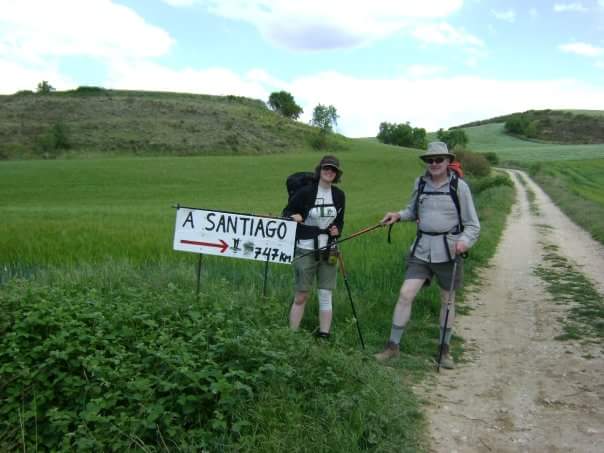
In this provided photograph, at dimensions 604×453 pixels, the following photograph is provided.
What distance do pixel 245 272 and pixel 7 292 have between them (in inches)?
121

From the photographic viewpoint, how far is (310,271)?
18.6 feet

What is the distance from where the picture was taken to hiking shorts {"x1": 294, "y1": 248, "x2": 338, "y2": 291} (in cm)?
563

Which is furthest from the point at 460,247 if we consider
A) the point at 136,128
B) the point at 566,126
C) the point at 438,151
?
the point at 566,126

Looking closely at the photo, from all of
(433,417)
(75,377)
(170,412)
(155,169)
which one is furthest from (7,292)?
(155,169)

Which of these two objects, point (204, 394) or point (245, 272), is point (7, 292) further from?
point (245, 272)

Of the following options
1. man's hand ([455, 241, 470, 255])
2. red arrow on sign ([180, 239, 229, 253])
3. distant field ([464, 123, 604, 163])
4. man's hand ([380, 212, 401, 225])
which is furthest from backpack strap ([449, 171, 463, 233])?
Answer: distant field ([464, 123, 604, 163])

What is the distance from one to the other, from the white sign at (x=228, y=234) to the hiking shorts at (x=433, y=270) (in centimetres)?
127

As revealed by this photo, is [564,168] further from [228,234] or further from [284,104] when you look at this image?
[284,104]

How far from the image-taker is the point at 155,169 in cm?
4256

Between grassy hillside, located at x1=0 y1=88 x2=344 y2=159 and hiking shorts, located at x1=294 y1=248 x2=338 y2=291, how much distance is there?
52523 mm

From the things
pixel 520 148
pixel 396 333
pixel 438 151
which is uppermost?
pixel 520 148

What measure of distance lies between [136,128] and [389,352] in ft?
206

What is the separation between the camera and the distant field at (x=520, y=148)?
7721 cm

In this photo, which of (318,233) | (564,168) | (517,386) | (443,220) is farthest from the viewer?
(564,168)
